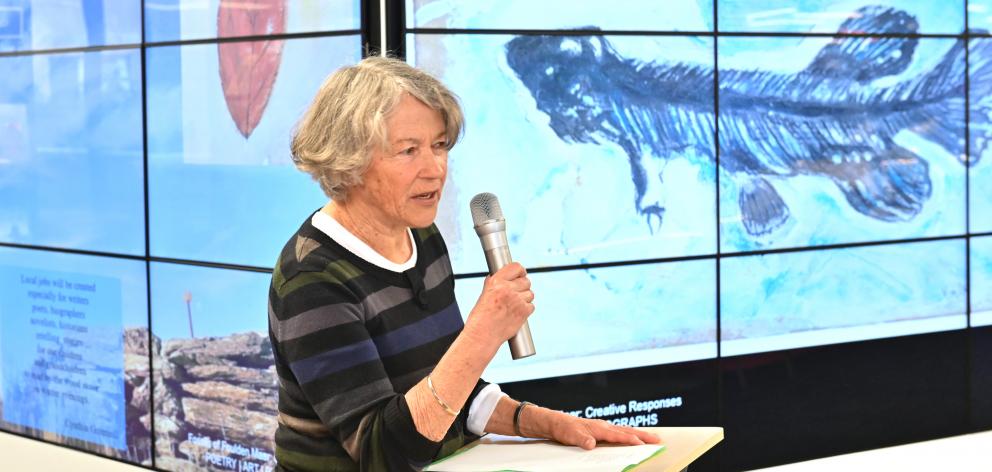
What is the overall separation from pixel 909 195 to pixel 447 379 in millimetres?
3897

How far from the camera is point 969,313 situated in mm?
5512

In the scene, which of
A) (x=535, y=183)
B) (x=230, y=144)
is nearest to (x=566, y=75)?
(x=535, y=183)

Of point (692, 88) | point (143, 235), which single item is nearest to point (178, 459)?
point (143, 235)

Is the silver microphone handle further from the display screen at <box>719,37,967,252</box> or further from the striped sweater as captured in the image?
the display screen at <box>719,37,967,252</box>

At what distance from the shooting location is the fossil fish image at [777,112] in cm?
457

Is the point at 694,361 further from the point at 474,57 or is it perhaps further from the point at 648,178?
the point at 474,57

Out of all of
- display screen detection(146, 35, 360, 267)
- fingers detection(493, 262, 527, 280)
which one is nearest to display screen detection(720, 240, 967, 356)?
display screen detection(146, 35, 360, 267)

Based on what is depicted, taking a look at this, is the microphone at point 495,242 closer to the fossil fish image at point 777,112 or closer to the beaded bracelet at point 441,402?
the beaded bracelet at point 441,402

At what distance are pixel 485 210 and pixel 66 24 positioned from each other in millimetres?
3557

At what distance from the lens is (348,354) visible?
75.1 inches

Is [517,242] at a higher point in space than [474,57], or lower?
lower

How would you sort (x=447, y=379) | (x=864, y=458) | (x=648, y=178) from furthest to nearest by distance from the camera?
1. (x=864, y=458)
2. (x=648, y=178)
3. (x=447, y=379)

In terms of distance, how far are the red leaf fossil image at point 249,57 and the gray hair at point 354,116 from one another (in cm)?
234

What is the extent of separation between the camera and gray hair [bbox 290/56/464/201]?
2.00 m
